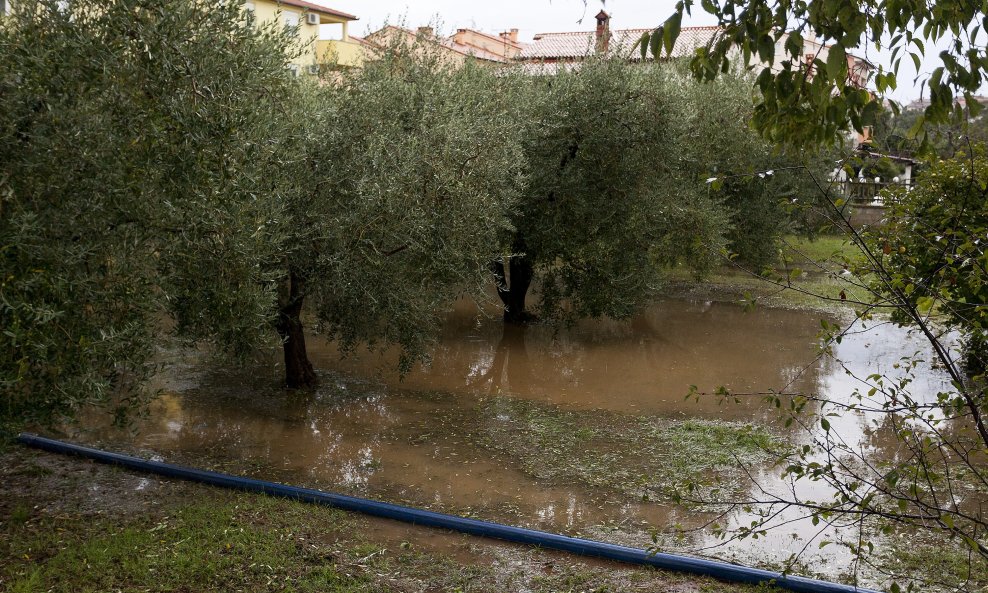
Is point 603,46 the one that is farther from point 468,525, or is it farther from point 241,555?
point 241,555

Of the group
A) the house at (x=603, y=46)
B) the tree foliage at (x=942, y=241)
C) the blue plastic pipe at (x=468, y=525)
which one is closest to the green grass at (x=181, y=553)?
the blue plastic pipe at (x=468, y=525)

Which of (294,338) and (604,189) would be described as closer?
(294,338)

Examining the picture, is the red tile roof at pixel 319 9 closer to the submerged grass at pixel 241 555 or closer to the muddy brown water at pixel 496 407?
the muddy brown water at pixel 496 407

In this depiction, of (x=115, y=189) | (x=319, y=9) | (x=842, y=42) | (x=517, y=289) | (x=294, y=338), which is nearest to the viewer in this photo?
(x=842, y=42)

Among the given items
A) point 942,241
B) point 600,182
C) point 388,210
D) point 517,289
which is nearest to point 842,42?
point 942,241

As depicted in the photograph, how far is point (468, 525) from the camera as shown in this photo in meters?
7.29

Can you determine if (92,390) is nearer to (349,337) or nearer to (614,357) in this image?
(349,337)

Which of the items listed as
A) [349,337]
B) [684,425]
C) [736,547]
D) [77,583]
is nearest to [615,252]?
[684,425]

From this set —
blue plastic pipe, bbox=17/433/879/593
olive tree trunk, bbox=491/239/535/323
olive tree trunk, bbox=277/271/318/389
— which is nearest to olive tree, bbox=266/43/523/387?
olive tree trunk, bbox=277/271/318/389

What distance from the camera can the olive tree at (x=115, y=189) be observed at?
6.05m

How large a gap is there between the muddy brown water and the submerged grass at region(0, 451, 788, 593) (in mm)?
1020

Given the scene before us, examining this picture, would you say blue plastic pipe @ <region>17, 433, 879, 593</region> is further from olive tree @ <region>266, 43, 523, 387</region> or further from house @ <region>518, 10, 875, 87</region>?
house @ <region>518, 10, 875, 87</region>

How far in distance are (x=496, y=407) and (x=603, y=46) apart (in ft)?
26.1

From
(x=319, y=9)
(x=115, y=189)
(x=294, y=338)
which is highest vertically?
(x=319, y=9)
